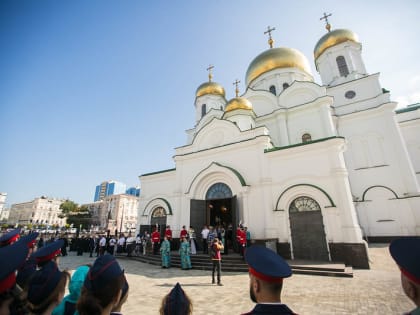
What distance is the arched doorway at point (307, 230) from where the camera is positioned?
9.92 m

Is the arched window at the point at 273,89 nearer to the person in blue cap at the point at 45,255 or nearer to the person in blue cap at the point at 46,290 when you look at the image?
the person in blue cap at the point at 45,255

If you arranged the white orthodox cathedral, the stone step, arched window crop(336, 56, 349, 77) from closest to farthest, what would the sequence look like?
the stone step → the white orthodox cathedral → arched window crop(336, 56, 349, 77)

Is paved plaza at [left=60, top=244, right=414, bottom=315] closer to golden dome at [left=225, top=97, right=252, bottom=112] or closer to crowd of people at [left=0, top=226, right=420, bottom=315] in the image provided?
crowd of people at [left=0, top=226, right=420, bottom=315]

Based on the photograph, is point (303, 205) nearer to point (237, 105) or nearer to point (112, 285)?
point (237, 105)

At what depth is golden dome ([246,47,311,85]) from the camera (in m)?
19.8

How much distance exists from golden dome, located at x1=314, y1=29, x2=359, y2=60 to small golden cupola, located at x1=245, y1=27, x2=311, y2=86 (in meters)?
2.27

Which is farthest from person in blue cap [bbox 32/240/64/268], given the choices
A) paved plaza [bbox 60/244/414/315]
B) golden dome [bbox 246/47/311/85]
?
golden dome [bbox 246/47/311/85]

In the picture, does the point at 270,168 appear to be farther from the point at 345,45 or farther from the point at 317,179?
the point at 345,45

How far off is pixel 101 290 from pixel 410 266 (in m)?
2.32

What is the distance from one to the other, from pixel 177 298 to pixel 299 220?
10343mm

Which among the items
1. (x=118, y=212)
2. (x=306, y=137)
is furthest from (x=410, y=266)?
(x=118, y=212)

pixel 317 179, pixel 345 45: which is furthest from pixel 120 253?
pixel 345 45

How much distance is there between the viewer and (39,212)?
236 feet

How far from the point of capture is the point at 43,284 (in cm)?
204
